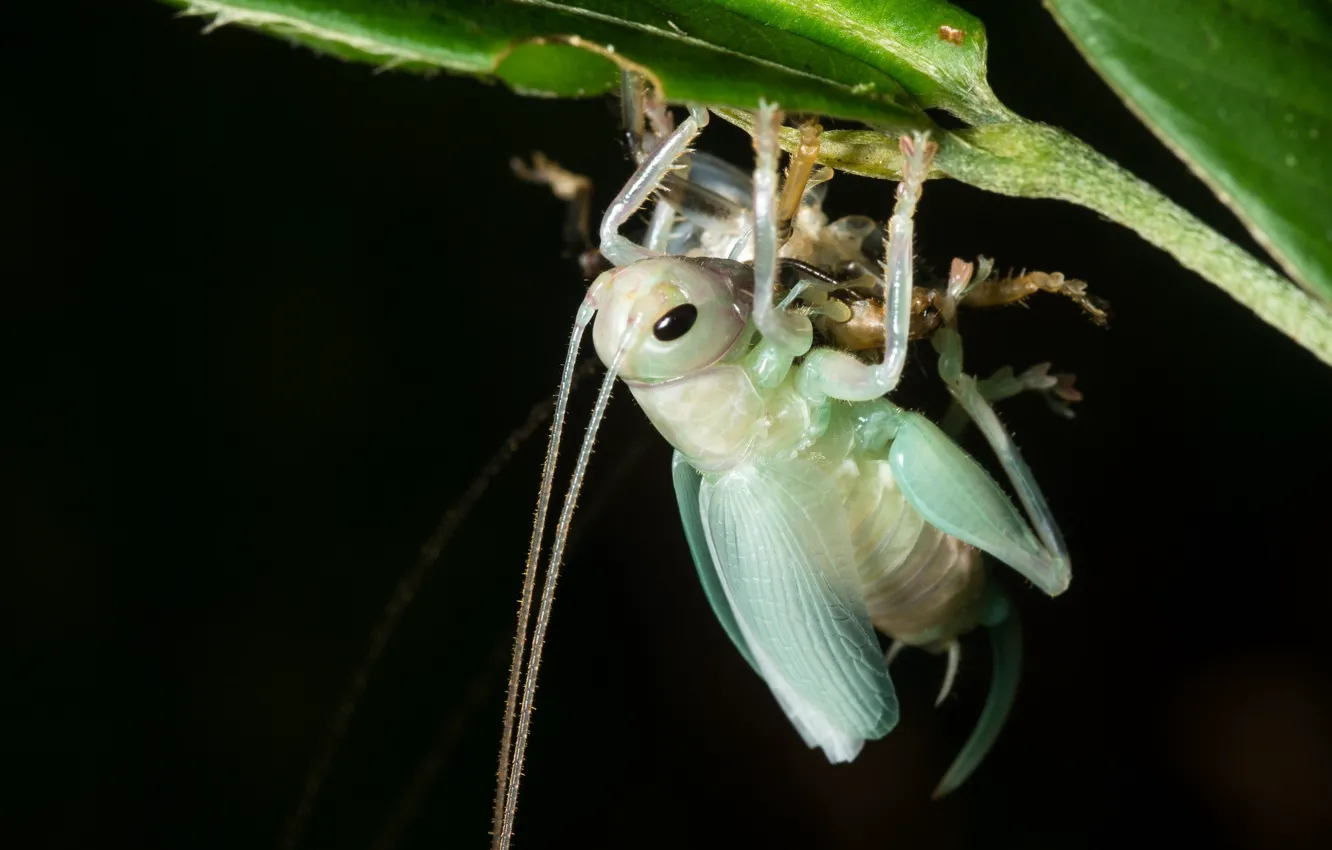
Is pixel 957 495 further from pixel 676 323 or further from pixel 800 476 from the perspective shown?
pixel 676 323

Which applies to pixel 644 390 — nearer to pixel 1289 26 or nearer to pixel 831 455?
pixel 831 455

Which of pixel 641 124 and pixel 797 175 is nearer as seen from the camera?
pixel 797 175

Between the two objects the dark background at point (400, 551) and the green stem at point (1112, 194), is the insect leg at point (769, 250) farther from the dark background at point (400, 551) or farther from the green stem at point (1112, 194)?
the dark background at point (400, 551)

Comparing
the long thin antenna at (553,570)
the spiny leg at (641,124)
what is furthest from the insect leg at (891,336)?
the spiny leg at (641,124)

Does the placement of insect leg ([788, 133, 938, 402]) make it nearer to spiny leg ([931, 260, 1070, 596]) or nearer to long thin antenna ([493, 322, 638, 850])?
spiny leg ([931, 260, 1070, 596])

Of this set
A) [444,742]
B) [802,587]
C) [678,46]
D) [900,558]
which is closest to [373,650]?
[444,742]

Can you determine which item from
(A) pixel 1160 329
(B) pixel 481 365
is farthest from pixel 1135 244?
(B) pixel 481 365
